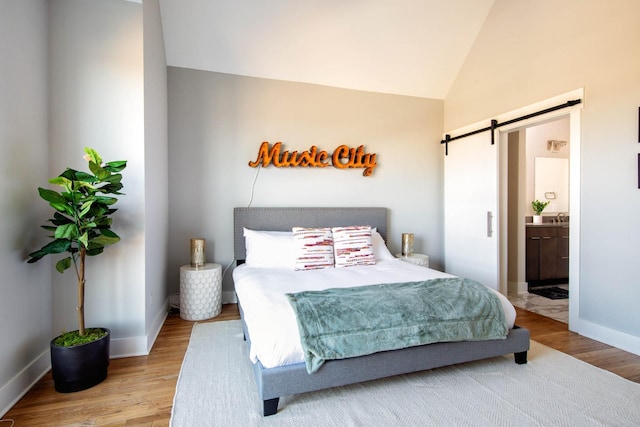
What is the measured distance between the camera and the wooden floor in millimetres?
1732

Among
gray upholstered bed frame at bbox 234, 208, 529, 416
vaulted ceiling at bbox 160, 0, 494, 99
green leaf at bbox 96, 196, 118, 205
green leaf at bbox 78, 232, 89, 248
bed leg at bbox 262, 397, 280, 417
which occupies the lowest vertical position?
bed leg at bbox 262, 397, 280, 417

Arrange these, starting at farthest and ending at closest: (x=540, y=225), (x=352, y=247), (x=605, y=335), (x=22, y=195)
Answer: (x=540, y=225)
(x=352, y=247)
(x=605, y=335)
(x=22, y=195)

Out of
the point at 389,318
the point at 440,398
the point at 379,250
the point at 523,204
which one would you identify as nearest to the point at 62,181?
the point at 389,318

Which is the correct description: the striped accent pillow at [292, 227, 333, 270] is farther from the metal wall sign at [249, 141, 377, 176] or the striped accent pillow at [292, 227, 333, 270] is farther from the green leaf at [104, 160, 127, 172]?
the green leaf at [104, 160, 127, 172]

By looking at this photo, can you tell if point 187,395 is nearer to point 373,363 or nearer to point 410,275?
point 373,363

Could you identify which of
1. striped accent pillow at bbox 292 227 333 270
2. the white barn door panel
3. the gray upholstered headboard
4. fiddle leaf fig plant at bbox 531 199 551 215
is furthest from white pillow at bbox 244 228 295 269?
fiddle leaf fig plant at bbox 531 199 551 215

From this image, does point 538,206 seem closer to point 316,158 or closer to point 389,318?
point 316,158

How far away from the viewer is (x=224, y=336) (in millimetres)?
2838

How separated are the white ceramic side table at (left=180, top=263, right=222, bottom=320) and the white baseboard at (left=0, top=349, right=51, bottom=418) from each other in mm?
1160

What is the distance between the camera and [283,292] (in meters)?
Result: 2.26

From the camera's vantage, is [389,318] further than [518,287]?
No

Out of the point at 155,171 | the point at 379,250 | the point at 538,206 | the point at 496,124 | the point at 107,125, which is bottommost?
the point at 379,250

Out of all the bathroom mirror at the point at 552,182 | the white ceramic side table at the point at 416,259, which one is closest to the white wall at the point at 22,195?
the white ceramic side table at the point at 416,259

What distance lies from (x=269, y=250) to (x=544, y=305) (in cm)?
327
